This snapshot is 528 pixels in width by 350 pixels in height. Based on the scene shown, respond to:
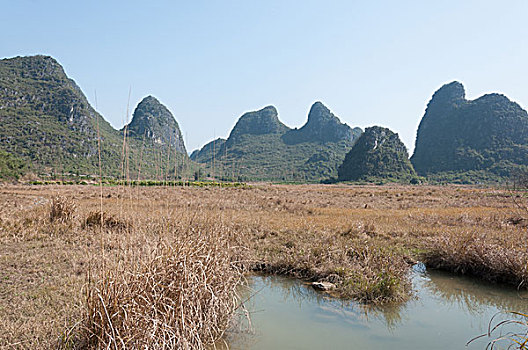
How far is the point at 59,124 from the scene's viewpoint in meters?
67.8

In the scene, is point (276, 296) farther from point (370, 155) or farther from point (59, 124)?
point (370, 155)

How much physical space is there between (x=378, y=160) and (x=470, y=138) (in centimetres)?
4291

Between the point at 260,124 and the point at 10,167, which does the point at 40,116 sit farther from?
the point at 260,124

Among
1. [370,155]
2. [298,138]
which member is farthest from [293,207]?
[298,138]

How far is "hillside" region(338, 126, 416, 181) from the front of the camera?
105m

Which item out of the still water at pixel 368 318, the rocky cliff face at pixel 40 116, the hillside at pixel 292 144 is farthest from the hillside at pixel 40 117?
the hillside at pixel 292 144

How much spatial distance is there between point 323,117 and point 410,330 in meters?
182

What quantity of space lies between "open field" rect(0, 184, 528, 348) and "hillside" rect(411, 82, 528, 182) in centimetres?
10386

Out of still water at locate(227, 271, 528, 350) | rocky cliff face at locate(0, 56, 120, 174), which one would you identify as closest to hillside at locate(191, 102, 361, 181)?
rocky cliff face at locate(0, 56, 120, 174)

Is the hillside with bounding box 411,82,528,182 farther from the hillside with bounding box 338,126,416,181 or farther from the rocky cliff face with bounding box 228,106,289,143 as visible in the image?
the rocky cliff face with bounding box 228,106,289,143

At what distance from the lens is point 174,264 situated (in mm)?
3719

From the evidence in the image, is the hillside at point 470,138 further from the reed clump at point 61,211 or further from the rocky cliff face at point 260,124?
the reed clump at point 61,211

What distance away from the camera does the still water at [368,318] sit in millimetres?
4539

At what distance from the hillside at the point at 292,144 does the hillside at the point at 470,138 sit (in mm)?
37689
